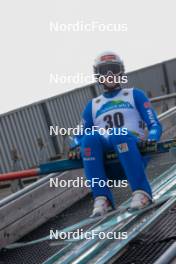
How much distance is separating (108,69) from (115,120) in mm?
478

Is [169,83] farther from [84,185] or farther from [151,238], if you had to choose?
[151,238]

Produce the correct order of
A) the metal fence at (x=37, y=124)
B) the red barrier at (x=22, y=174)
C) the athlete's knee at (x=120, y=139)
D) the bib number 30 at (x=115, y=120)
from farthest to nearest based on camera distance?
the metal fence at (x=37, y=124)
the bib number 30 at (x=115, y=120)
the red barrier at (x=22, y=174)
the athlete's knee at (x=120, y=139)

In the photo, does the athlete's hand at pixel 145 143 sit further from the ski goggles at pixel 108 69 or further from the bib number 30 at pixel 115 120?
the ski goggles at pixel 108 69

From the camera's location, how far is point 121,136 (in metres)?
4.12

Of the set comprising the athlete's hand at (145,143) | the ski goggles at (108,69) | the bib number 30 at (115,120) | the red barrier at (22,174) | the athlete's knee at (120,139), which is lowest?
the red barrier at (22,174)

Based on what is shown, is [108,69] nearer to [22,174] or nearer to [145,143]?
[145,143]

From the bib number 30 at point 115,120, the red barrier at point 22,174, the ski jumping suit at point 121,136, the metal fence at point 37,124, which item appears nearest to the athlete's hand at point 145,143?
the ski jumping suit at point 121,136

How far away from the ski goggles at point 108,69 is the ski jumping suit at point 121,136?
20 centimetres

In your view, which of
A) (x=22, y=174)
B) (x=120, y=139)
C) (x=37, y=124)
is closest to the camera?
(x=120, y=139)

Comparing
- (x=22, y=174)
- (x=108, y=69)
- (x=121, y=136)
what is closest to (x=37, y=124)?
(x=108, y=69)

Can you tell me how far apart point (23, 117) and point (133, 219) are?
6318 millimetres

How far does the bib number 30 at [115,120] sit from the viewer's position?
15.6 feet

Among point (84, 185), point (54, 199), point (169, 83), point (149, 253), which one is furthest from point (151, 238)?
point (169, 83)

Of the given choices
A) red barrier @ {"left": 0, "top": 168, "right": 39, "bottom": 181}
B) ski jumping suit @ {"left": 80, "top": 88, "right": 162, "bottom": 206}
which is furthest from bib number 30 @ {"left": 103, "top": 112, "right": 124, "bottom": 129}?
red barrier @ {"left": 0, "top": 168, "right": 39, "bottom": 181}
